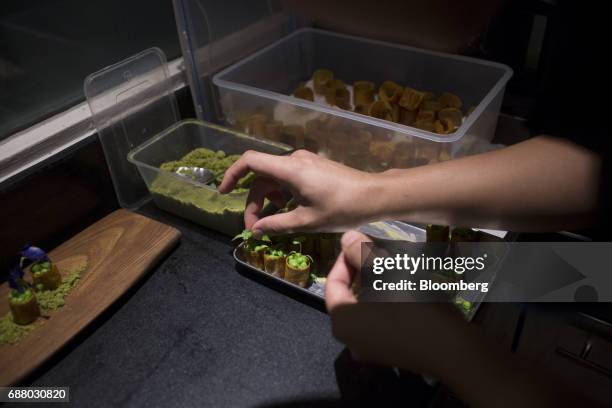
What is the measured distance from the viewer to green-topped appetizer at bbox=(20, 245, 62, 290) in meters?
0.73

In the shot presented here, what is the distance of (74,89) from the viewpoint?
3.10ft

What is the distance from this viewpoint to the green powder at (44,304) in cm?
68

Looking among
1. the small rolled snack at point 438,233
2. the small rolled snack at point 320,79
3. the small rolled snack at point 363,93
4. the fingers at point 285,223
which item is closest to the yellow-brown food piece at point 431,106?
the small rolled snack at point 363,93

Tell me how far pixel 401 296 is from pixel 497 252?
20 centimetres

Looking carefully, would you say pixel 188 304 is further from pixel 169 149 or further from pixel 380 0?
pixel 380 0

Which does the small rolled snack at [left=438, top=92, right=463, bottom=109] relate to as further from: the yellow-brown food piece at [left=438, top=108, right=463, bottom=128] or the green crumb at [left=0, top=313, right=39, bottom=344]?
the green crumb at [left=0, top=313, right=39, bottom=344]

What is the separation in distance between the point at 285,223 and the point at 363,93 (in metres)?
0.47

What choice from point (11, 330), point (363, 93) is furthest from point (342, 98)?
point (11, 330)

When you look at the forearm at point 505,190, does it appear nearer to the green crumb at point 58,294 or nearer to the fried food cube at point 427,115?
the fried food cube at point 427,115

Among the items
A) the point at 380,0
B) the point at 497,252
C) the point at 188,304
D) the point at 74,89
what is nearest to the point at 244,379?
the point at 188,304

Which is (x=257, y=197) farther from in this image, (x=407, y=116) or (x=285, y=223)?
(x=407, y=116)

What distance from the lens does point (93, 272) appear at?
78 cm

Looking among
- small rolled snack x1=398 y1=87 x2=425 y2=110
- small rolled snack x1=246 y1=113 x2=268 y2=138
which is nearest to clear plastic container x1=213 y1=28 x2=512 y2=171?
small rolled snack x1=246 y1=113 x2=268 y2=138

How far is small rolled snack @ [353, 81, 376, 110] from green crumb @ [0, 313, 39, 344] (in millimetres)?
731
